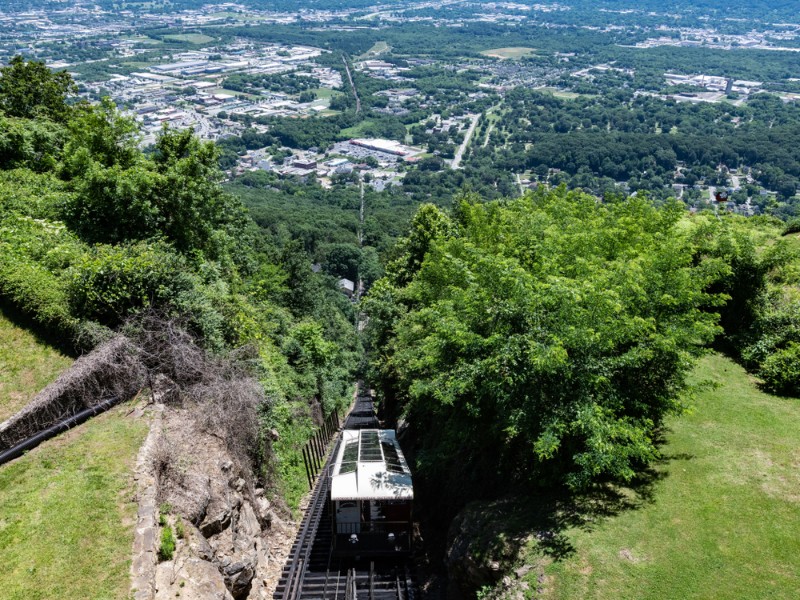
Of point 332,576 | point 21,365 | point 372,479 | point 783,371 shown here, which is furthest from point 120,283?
point 783,371

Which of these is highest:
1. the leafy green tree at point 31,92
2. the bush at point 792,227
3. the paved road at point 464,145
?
the leafy green tree at point 31,92

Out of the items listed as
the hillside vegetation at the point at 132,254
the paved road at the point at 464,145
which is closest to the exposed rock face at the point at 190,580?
the hillside vegetation at the point at 132,254

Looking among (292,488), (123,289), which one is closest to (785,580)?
(292,488)

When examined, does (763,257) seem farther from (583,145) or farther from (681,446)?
(583,145)

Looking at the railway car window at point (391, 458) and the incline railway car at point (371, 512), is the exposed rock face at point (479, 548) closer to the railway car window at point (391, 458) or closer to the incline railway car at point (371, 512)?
the incline railway car at point (371, 512)

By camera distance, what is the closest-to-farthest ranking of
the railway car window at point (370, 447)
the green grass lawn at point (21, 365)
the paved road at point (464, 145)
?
the green grass lawn at point (21, 365) → the railway car window at point (370, 447) → the paved road at point (464, 145)

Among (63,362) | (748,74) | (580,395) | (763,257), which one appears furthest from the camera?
(748,74)
